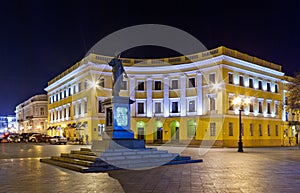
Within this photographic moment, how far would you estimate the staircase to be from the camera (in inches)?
568

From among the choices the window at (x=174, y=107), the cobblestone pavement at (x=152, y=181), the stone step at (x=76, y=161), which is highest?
the window at (x=174, y=107)

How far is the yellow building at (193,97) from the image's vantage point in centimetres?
4297

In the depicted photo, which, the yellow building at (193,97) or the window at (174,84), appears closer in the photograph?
the yellow building at (193,97)

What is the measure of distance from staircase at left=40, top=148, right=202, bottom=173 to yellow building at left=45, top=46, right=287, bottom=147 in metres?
25.7

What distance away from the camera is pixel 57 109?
6238 cm

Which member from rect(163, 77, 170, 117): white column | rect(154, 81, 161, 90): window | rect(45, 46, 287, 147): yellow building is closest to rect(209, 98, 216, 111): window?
rect(45, 46, 287, 147): yellow building

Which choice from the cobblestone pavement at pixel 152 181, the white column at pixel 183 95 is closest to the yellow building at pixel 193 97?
the white column at pixel 183 95

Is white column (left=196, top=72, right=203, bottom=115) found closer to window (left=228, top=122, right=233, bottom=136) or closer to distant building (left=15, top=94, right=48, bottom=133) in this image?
window (left=228, top=122, right=233, bottom=136)

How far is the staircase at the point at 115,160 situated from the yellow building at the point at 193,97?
25.7 m

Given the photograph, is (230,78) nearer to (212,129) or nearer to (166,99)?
(212,129)

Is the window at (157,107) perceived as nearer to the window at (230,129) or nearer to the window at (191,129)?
the window at (191,129)

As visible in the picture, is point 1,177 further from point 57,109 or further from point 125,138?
point 57,109

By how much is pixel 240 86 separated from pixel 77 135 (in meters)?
24.5

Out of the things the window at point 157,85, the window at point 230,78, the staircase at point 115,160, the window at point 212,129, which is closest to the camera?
the staircase at point 115,160
